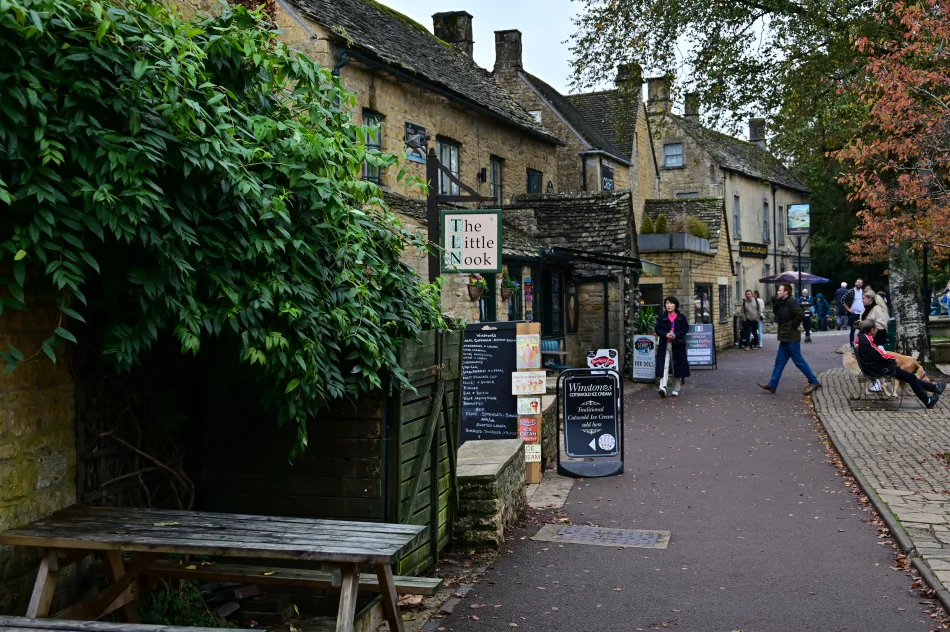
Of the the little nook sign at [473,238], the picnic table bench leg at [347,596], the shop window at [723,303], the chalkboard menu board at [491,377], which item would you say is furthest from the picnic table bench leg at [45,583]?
the shop window at [723,303]

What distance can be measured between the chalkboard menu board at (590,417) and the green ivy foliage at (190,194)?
516 centimetres

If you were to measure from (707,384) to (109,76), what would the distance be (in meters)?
17.8

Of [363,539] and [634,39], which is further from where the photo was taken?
[634,39]

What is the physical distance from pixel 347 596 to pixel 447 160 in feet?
56.0

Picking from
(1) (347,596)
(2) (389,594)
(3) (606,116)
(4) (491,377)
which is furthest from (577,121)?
(1) (347,596)

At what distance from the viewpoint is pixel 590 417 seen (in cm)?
1089

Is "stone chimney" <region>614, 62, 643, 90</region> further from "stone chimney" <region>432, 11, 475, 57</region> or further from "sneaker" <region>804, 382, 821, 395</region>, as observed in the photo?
"stone chimney" <region>432, 11, 475, 57</region>

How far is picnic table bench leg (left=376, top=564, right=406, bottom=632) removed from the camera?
15.4 feet

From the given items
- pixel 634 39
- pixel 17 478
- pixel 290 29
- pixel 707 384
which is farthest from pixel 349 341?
pixel 707 384

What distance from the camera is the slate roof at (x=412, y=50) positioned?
16870 millimetres

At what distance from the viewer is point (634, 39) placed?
738 inches

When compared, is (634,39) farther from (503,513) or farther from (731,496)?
(503,513)

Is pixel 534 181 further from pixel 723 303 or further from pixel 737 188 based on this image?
pixel 737 188

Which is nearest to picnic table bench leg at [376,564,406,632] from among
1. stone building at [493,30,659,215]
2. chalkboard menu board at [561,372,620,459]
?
chalkboard menu board at [561,372,620,459]
